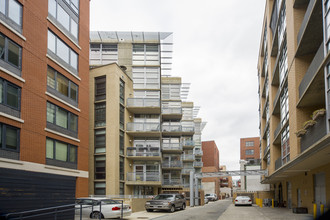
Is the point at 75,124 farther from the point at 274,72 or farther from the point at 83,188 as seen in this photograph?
the point at 274,72

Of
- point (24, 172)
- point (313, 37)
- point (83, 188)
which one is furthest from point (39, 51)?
point (313, 37)

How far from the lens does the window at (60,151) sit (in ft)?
66.4

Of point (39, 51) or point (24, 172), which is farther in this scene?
point (39, 51)

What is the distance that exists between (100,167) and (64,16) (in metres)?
15.9

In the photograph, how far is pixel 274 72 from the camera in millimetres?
28438

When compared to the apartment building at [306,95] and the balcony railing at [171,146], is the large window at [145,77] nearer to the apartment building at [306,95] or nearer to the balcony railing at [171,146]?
the balcony railing at [171,146]

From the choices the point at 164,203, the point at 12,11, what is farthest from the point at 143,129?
the point at 12,11

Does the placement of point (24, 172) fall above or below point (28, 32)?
below

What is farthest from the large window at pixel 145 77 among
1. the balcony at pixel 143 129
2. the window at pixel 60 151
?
the window at pixel 60 151

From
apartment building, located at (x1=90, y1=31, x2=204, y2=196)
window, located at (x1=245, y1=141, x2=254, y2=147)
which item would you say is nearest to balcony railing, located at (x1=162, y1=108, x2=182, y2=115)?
apartment building, located at (x1=90, y1=31, x2=204, y2=196)

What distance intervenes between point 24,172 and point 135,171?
2271 centimetres

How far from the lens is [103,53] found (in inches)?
1690

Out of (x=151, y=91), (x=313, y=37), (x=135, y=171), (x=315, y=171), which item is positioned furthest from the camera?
(x=151, y=91)

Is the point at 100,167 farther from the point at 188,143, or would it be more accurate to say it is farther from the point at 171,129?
the point at 188,143
